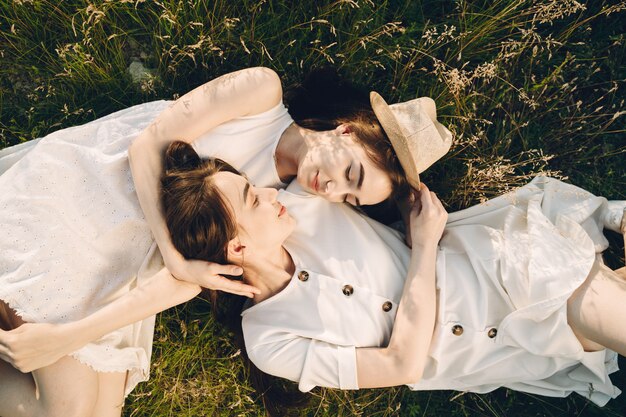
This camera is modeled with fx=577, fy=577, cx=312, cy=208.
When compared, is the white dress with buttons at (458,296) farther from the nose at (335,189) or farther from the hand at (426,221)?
the nose at (335,189)

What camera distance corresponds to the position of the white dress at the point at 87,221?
371 cm

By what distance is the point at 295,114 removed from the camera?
14.3ft

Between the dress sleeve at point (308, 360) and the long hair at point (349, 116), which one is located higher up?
the long hair at point (349, 116)

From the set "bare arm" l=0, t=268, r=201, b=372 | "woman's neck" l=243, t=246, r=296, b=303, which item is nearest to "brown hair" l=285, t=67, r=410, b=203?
"woman's neck" l=243, t=246, r=296, b=303

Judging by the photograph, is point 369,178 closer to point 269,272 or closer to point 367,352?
point 269,272

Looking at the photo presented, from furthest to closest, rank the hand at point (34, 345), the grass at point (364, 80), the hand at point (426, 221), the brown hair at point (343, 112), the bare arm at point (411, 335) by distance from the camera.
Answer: the grass at point (364, 80) < the hand at point (426, 221) < the brown hair at point (343, 112) < the bare arm at point (411, 335) < the hand at point (34, 345)

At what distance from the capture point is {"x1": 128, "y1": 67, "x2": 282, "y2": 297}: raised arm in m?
3.73

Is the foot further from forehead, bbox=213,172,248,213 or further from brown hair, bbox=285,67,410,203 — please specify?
forehead, bbox=213,172,248,213

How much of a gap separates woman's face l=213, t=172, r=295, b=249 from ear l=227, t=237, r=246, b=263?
0.10ft

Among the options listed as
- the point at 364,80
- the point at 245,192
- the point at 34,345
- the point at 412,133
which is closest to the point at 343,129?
the point at 412,133

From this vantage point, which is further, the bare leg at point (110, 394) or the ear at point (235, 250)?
the bare leg at point (110, 394)

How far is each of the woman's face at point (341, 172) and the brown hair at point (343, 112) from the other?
0.24 ft

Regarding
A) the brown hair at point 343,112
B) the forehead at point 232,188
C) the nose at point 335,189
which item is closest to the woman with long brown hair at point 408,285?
the forehead at point 232,188

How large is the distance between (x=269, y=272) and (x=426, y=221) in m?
1.13
